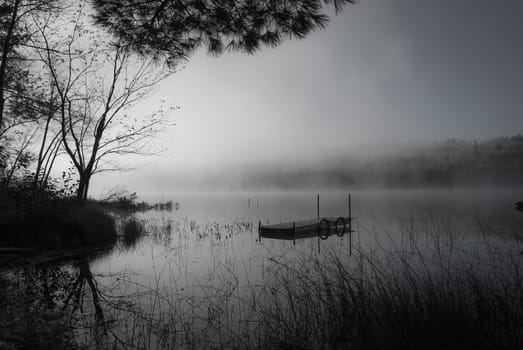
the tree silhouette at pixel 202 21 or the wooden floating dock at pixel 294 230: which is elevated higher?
the tree silhouette at pixel 202 21

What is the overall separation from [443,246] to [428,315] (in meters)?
9.99

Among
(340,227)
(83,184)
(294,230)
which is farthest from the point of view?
(340,227)

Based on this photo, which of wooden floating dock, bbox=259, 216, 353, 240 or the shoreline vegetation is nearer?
the shoreline vegetation

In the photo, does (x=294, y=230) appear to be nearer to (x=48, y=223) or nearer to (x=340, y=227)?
(x=340, y=227)

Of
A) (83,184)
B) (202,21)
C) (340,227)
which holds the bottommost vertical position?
(340,227)

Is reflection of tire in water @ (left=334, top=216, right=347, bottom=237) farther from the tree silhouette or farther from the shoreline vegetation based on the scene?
the tree silhouette

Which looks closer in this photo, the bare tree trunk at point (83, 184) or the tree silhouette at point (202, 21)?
the tree silhouette at point (202, 21)

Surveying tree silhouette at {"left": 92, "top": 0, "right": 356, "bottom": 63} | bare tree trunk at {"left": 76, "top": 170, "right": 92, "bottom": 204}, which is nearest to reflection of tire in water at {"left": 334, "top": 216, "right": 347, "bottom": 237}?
bare tree trunk at {"left": 76, "top": 170, "right": 92, "bottom": 204}

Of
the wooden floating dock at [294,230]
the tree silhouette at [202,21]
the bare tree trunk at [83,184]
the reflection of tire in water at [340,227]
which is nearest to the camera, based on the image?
the tree silhouette at [202,21]

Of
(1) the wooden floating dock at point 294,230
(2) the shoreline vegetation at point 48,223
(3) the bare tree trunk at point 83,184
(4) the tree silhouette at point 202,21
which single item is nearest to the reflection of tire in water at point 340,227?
(1) the wooden floating dock at point 294,230

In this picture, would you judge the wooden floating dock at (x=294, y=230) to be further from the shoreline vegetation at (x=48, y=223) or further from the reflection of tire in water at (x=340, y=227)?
the shoreline vegetation at (x=48, y=223)

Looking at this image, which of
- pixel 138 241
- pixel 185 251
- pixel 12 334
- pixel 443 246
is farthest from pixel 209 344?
pixel 138 241

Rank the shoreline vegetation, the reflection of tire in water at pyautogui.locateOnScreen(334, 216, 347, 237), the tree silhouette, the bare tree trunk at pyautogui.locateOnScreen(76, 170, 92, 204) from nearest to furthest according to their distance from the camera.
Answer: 1. the tree silhouette
2. the shoreline vegetation
3. the bare tree trunk at pyautogui.locateOnScreen(76, 170, 92, 204)
4. the reflection of tire in water at pyautogui.locateOnScreen(334, 216, 347, 237)

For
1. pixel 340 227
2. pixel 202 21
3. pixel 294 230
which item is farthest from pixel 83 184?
pixel 340 227
